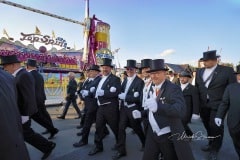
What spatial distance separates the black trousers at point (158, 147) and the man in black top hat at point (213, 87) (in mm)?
2265

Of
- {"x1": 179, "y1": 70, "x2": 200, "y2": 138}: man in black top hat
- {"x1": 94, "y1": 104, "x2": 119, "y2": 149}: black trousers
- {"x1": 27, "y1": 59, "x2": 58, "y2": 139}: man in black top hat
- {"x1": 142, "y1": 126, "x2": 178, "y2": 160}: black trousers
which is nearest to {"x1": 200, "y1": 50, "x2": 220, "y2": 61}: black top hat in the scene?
{"x1": 179, "y1": 70, "x2": 200, "y2": 138}: man in black top hat

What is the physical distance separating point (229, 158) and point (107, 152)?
2.54 meters

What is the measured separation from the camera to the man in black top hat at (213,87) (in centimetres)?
552

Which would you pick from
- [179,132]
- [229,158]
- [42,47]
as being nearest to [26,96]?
[179,132]

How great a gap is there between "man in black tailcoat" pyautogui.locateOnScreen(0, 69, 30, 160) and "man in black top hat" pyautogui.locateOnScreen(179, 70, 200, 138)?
4.29m

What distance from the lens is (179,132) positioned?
343cm

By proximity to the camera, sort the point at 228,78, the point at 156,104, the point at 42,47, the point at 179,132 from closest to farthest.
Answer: the point at 156,104
the point at 179,132
the point at 228,78
the point at 42,47

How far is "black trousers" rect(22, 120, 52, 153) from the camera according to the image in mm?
5234

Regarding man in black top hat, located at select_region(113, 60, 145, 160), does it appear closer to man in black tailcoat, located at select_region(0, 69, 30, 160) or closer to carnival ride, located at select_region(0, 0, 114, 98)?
man in black tailcoat, located at select_region(0, 69, 30, 160)

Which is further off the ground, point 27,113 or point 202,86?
point 202,86

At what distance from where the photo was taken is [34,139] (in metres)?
5.34

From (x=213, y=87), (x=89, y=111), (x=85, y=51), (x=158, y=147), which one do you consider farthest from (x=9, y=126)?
(x=85, y=51)

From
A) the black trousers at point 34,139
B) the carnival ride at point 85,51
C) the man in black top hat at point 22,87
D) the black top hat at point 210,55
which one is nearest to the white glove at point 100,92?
the black trousers at point 34,139

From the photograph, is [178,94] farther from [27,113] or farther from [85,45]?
[85,45]
